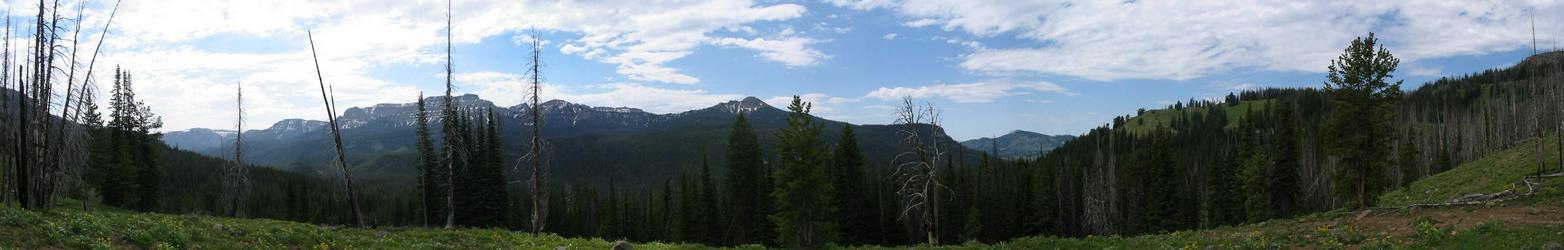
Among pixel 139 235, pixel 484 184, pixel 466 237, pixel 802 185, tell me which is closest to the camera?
pixel 139 235

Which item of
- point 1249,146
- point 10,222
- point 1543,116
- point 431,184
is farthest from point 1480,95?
point 10,222

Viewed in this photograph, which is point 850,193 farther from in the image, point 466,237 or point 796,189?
point 466,237

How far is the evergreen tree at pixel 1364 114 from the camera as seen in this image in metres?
36.5

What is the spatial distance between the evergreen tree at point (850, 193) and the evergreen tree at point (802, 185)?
811 inches

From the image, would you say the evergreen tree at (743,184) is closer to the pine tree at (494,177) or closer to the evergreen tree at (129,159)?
the pine tree at (494,177)

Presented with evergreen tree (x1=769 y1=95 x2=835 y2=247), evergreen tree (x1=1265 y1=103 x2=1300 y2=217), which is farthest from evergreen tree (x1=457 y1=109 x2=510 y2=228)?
evergreen tree (x1=1265 y1=103 x2=1300 y2=217)

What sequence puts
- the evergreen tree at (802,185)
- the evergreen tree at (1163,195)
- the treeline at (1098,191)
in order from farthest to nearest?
1. the evergreen tree at (1163,195)
2. the treeline at (1098,191)
3. the evergreen tree at (802,185)

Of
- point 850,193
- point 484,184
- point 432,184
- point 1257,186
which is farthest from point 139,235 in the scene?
point 1257,186

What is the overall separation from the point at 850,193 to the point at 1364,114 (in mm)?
33880

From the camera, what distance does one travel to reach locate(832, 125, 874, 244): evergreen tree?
58.3 metres

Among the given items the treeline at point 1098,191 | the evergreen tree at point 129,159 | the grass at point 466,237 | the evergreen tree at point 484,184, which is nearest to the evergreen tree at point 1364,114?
the treeline at point 1098,191

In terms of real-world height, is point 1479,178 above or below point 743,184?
below

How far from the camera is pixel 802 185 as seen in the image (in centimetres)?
3562

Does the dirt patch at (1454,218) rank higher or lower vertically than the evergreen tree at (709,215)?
higher
